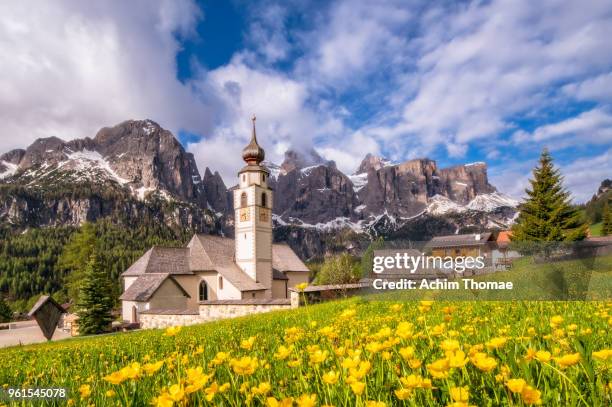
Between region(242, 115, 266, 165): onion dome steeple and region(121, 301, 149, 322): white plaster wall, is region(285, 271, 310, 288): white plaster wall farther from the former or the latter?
region(121, 301, 149, 322): white plaster wall

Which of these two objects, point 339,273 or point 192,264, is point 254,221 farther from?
point 339,273

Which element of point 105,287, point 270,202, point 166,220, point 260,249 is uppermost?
point 166,220

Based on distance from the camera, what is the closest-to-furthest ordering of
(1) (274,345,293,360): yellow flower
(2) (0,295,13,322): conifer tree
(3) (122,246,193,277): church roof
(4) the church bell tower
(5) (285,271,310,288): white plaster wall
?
(1) (274,345,293,360): yellow flower, (3) (122,246,193,277): church roof, (4) the church bell tower, (5) (285,271,310,288): white plaster wall, (2) (0,295,13,322): conifer tree

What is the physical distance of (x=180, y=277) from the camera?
38.4 metres

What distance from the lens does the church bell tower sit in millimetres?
39875

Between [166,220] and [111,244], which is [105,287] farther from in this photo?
[166,220]

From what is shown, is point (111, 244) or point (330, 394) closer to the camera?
point (330, 394)

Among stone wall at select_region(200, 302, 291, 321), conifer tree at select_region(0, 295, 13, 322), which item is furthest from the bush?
conifer tree at select_region(0, 295, 13, 322)

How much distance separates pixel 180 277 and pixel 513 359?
129ft

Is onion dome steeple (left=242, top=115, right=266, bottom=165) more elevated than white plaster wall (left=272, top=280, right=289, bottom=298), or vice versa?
onion dome steeple (left=242, top=115, right=266, bottom=165)

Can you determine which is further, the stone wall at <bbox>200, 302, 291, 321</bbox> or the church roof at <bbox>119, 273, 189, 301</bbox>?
the church roof at <bbox>119, 273, 189, 301</bbox>

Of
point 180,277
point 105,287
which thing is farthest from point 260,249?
point 105,287

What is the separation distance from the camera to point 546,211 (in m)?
33.4

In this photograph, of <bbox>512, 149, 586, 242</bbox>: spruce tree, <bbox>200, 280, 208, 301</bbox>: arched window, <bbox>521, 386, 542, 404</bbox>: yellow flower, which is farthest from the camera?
<bbox>200, 280, 208, 301</bbox>: arched window
